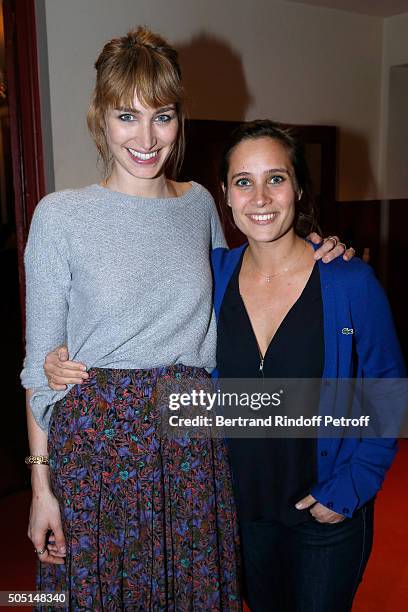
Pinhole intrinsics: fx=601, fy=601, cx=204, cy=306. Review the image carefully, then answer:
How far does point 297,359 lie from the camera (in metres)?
1.35

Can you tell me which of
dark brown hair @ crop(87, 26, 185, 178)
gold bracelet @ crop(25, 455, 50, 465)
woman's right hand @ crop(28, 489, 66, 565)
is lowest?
woman's right hand @ crop(28, 489, 66, 565)

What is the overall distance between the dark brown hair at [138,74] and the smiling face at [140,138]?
2 centimetres

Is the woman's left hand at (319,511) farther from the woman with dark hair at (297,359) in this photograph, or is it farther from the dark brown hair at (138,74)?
the dark brown hair at (138,74)

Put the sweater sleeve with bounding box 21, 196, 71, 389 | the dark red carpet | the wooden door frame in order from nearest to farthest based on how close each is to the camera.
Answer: the sweater sleeve with bounding box 21, 196, 71, 389 < the dark red carpet < the wooden door frame

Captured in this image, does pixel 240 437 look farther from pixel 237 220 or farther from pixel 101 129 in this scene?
pixel 101 129

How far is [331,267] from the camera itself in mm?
→ 1374

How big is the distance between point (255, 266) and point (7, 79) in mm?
2056

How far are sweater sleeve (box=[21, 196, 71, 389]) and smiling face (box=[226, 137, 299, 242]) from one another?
0.42 metres

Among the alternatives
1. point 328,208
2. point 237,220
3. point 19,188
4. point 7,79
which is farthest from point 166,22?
point 237,220

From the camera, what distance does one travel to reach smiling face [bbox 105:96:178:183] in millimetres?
1335

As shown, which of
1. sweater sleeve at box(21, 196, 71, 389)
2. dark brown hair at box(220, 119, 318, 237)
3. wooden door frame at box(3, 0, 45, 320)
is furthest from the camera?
wooden door frame at box(3, 0, 45, 320)

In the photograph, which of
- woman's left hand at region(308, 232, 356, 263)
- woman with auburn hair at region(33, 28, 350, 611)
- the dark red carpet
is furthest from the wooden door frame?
woman's left hand at region(308, 232, 356, 263)

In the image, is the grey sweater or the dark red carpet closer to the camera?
the grey sweater

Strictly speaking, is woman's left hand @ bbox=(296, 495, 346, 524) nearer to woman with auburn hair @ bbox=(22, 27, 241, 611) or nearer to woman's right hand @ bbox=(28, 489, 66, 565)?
woman with auburn hair @ bbox=(22, 27, 241, 611)
